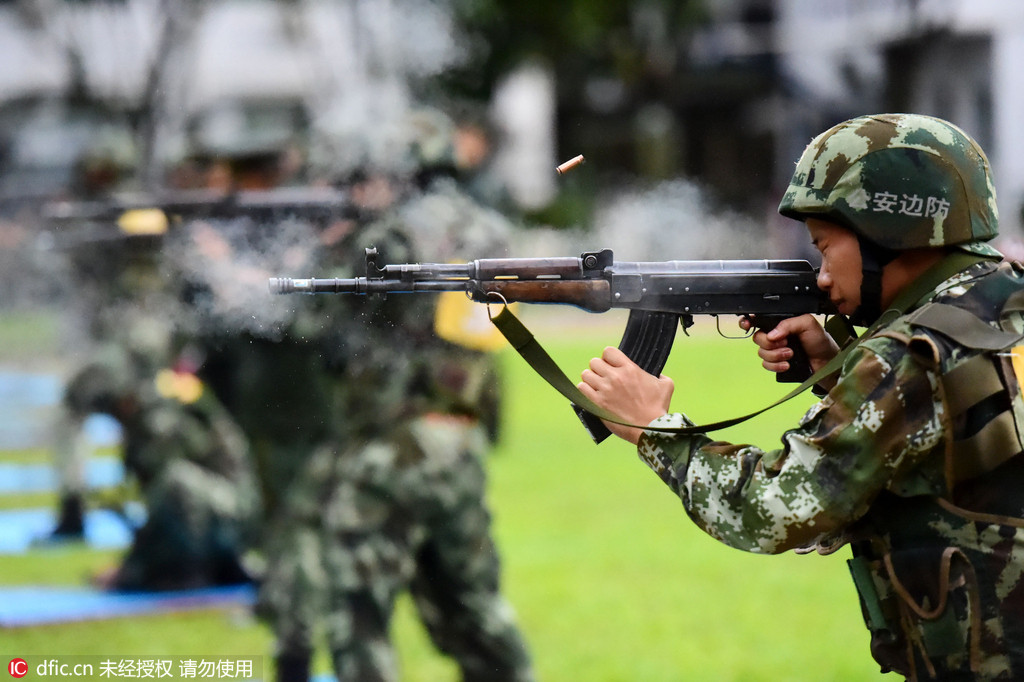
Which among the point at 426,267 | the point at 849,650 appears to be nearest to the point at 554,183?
the point at 849,650

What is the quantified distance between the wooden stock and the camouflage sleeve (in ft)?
1.68

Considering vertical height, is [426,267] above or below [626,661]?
above

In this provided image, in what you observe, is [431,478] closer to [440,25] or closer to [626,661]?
[626,661]

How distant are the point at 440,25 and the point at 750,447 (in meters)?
14.4

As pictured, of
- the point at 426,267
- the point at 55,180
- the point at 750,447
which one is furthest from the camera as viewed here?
the point at 55,180

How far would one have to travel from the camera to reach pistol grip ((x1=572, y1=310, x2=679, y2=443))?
102 inches

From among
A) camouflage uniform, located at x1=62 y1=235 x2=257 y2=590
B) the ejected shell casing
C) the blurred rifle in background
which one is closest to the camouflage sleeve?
the ejected shell casing

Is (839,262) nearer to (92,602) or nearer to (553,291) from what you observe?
(553,291)

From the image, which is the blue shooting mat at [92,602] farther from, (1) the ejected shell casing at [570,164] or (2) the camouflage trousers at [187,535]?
(1) the ejected shell casing at [570,164]

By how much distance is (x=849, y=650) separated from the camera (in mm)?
5902

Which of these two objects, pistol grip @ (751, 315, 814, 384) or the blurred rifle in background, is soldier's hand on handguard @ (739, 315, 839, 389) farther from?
the blurred rifle in background

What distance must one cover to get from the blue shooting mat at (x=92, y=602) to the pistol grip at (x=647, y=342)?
4.60 metres

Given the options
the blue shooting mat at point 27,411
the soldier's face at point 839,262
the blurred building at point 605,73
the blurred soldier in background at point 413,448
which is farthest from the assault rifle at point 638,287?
the blue shooting mat at point 27,411

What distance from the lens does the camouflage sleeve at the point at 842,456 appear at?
2.19 meters
